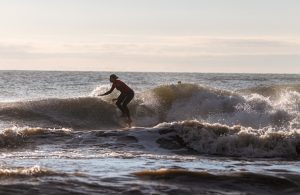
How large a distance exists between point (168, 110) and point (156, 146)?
443 inches

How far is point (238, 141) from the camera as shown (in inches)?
583

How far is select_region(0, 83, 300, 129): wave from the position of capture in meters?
22.8

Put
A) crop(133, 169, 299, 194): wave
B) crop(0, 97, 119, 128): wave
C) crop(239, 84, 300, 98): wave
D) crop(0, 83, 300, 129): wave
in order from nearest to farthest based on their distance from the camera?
1. crop(133, 169, 299, 194): wave
2. crop(0, 97, 119, 128): wave
3. crop(0, 83, 300, 129): wave
4. crop(239, 84, 300, 98): wave

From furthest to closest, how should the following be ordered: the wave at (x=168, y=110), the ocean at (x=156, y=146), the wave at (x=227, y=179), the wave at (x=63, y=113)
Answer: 1. the wave at (x=168, y=110)
2. the wave at (x=63, y=113)
3. the wave at (x=227, y=179)
4. the ocean at (x=156, y=146)

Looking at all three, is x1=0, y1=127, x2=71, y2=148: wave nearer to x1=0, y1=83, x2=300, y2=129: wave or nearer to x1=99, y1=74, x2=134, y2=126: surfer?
x1=99, y1=74, x2=134, y2=126: surfer

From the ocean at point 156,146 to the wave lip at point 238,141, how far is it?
0.08 ft

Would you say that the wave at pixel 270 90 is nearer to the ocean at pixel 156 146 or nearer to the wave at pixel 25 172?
the ocean at pixel 156 146

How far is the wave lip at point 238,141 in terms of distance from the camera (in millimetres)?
Result: 14438

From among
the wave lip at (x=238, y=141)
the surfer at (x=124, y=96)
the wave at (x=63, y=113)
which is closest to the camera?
the wave lip at (x=238, y=141)

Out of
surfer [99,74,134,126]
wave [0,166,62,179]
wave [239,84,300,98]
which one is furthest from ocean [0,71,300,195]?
wave [239,84,300,98]

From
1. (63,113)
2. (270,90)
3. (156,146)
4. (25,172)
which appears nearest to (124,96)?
(63,113)

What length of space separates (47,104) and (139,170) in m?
14.2

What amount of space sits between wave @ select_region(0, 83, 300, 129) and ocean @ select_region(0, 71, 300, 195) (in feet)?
0.15

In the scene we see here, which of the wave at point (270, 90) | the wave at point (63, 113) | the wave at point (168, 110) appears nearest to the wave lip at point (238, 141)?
the wave at point (168, 110)
